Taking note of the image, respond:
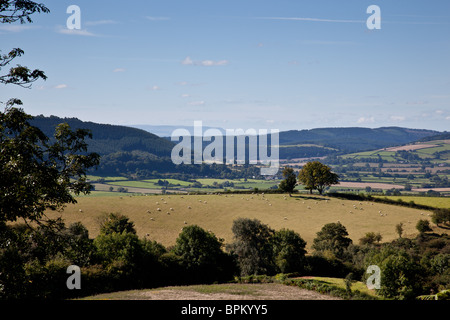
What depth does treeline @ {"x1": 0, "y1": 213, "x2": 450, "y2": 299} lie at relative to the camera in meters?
25.0

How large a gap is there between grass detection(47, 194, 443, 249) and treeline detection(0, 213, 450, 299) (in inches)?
288

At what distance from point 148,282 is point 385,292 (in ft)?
89.2

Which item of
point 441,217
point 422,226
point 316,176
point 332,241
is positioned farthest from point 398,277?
point 316,176

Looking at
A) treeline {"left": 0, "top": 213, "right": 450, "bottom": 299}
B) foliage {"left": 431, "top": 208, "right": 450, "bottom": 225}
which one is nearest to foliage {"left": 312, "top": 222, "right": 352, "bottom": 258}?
treeline {"left": 0, "top": 213, "right": 450, "bottom": 299}

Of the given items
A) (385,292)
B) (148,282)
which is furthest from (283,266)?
(148,282)

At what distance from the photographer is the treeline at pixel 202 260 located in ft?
82.0

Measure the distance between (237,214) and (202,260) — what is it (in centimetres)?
3803

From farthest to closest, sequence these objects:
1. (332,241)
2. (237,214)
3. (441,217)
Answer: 1. (237,214)
2. (441,217)
3. (332,241)

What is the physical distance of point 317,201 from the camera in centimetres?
9981

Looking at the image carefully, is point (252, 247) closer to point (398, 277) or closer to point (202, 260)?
point (202, 260)

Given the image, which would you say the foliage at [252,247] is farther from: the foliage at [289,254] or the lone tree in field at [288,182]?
the lone tree in field at [288,182]

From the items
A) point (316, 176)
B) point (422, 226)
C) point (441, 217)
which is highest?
point (316, 176)

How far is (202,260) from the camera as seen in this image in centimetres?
4959
